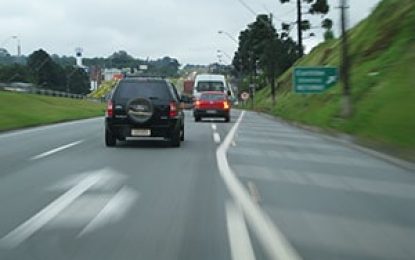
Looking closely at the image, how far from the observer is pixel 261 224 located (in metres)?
10.2

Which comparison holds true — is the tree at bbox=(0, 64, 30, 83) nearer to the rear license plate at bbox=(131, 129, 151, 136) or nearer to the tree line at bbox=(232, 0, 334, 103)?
the tree line at bbox=(232, 0, 334, 103)

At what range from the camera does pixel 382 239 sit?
930 centimetres

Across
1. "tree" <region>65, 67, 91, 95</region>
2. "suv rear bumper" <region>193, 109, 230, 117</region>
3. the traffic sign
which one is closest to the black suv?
"suv rear bumper" <region>193, 109, 230, 117</region>

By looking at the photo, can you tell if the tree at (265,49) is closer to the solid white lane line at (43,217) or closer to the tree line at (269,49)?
the tree line at (269,49)

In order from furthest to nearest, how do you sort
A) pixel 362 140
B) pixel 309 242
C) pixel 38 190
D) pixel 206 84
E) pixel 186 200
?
pixel 206 84 < pixel 362 140 < pixel 38 190 < pixel 186 200 < pixel 309 242

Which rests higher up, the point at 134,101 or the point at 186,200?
the point at 134,101

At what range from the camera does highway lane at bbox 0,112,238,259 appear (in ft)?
28.6

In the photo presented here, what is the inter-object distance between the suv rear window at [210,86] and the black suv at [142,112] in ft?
117

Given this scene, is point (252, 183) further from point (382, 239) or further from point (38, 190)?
point (382, 239)

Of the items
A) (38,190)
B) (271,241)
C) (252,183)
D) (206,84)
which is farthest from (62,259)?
(206,84)

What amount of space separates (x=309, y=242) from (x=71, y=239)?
8.46 feet

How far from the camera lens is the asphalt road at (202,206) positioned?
8.73 m

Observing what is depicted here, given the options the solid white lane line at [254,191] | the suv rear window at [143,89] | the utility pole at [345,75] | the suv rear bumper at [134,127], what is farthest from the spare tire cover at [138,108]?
the utility pole at [345,75]

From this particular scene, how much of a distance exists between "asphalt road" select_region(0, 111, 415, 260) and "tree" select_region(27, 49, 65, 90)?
11357cm
